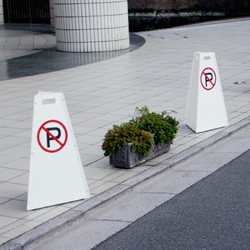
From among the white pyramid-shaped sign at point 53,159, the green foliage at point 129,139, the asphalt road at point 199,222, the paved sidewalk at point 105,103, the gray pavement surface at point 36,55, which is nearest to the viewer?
the asphalt road at point 199,222

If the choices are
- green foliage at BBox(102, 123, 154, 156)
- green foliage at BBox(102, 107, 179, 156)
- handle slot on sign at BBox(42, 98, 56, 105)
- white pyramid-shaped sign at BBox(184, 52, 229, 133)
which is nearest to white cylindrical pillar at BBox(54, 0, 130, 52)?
white pyramid-shaped sign at BBox(184, 52, 229, 133)

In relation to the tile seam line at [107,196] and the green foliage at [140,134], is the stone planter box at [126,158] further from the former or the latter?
the tile seam line at [107,196]

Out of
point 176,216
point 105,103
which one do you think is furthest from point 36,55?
point 176,216

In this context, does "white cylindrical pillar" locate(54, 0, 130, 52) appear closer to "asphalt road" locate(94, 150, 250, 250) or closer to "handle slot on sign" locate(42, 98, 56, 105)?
"asphalt road" locate(94, 150, 250, 250)

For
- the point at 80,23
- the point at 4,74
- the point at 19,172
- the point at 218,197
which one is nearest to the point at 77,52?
the point at 80,23

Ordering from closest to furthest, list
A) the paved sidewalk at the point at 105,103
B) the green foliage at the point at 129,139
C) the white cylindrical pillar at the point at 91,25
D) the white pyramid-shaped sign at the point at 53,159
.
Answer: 1. the white pyramid-shaped sign at the point at 53,159
2. the paved sidewalk at the point at 105,103
3. the green foliage at the point at 129,139
4. the white cylindrical pillar at the point at 91,25

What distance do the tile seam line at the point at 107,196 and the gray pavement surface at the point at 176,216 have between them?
55mm

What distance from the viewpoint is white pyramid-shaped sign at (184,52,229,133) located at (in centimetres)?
778

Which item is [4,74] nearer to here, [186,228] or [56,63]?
[56,63]

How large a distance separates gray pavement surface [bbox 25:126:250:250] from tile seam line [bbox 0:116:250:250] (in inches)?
2.2

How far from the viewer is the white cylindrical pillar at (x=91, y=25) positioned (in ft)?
53.6

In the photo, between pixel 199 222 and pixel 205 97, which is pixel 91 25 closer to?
pixel 205 97

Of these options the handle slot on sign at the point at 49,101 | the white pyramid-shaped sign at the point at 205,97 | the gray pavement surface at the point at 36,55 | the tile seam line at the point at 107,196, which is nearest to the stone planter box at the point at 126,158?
the tile seam line at the point at 107,196

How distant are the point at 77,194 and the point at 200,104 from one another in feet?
9.82
